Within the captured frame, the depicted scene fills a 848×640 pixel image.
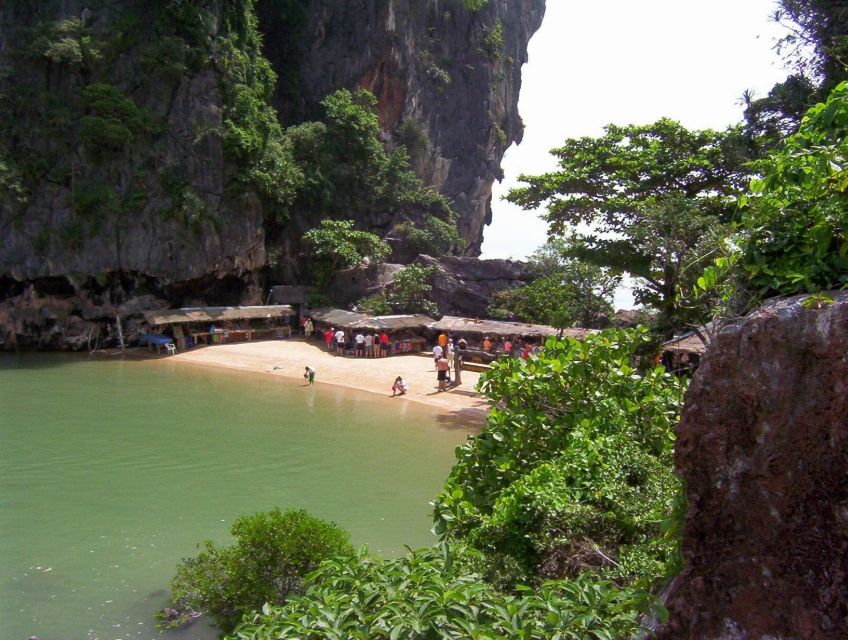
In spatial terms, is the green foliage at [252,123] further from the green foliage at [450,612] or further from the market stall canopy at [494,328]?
the green foliage at [450,612]

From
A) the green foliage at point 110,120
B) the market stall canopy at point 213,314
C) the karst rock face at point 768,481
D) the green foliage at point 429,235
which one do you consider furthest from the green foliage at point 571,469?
the green foliage at point 429,235

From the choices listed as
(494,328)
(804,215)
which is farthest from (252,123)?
(804,215)

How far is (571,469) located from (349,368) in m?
20.1

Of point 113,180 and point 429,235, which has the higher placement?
point 113,180

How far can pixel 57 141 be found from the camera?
2798cm

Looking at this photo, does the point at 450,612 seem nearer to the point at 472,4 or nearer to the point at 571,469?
the point at 571,469

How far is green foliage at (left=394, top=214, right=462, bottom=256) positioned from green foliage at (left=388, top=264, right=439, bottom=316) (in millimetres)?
4780

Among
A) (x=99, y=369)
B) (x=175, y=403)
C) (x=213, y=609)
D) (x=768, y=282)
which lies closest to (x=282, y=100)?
(x=99, y=369)

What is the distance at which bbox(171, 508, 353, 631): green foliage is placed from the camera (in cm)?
795

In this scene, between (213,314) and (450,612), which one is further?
(213,314)

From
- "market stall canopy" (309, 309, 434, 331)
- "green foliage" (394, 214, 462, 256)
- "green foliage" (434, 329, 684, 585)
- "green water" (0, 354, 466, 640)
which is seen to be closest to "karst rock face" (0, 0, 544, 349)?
"market stall canopy" (309, 309, 434, 331)

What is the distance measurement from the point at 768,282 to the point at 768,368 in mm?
553

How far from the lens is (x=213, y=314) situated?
Result: 1149 inches

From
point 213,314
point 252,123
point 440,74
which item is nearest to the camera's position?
point 213,314
